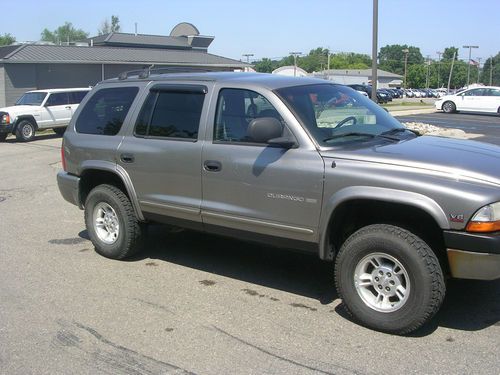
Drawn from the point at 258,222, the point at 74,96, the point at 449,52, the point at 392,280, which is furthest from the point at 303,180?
the point at 449,52

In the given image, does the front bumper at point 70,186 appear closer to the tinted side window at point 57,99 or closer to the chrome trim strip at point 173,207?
the chrome trim strip at point 173,207

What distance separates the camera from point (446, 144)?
4.52 m

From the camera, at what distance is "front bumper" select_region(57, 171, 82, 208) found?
6012 mm

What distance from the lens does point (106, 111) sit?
5.82 metres

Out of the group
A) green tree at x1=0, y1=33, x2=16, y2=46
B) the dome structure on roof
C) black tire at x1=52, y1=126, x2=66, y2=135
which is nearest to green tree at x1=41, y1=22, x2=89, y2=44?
green tree at x1=0, y1=33, x2=16, y2=46

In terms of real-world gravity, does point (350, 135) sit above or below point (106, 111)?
below

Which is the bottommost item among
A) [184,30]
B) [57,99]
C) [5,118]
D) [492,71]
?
[5,118]

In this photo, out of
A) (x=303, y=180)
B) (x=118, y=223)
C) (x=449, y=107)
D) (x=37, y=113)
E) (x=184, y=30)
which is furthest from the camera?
(x=184, y=30)

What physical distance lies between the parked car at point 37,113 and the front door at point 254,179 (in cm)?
1648

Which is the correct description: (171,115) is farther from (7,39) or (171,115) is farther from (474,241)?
(7,39)

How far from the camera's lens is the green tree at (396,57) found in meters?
169

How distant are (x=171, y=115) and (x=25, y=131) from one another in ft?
52.5

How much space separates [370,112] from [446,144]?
822 millimetres

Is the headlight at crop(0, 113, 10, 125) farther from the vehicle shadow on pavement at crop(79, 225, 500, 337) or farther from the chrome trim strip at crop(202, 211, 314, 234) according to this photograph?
the chrome trim strip at crop(202, 211, 314, 234)
